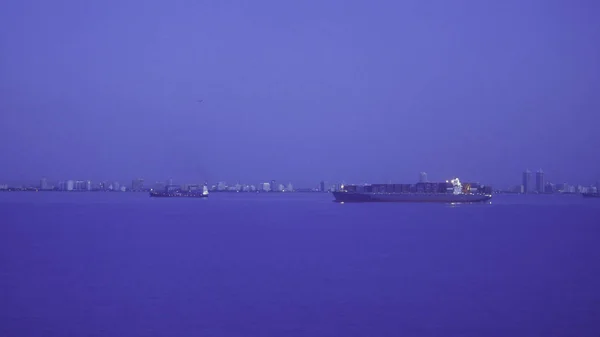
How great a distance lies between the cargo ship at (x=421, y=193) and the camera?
80.4 m

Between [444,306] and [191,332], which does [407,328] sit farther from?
[191,332]

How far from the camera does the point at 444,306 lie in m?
12.2

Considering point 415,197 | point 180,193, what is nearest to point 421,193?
point 415,197

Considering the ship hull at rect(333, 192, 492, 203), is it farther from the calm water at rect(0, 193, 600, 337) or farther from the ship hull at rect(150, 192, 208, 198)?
the calm water at rect(0, 193, 600, 337)

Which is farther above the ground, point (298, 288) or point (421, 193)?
point (421, 193)

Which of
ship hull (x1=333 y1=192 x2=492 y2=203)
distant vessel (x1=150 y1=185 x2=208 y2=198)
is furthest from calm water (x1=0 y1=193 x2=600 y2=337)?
distant vessel (x1=150 y1=185 x2=208 y2=198)

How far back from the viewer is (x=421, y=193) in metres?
81.9

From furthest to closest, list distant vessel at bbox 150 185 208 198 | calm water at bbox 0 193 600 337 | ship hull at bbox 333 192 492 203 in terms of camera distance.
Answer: distant vessel at bbox 150 185 208 198, ship hull at bbox 333 192 492 203, calm water at bbox 0 193 600 337

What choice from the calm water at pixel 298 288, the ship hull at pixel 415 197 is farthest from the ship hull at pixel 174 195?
the calm water at pixel 298 288

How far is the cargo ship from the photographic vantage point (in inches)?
3167

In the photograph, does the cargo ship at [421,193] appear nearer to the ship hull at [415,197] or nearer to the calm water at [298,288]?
the ship hull at [415,197]

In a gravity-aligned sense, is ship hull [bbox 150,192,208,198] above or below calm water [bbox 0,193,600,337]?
above

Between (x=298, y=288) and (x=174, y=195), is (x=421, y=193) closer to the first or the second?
(x=174, y=195)

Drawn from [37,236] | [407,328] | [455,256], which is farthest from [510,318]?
[37,236]
